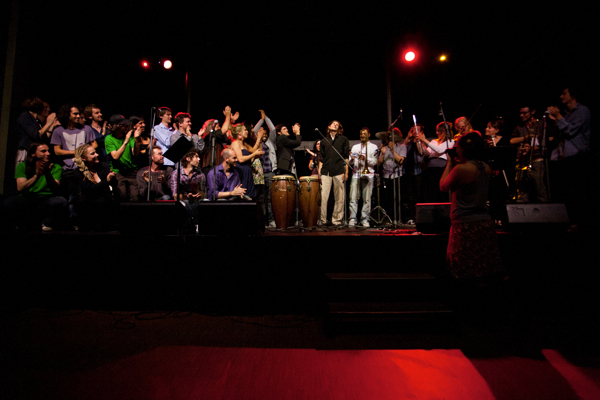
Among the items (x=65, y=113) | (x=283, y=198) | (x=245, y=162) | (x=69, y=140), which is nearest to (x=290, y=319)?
(x=283, y=198)

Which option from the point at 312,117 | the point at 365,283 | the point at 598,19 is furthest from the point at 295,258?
the point at 598,19

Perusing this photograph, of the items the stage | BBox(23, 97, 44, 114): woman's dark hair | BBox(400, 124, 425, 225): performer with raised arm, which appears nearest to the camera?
the stage

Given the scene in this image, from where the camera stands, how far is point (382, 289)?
2895 mm

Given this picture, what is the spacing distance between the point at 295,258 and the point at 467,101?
256 inches

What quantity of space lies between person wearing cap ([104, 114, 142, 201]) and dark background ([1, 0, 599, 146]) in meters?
1.96

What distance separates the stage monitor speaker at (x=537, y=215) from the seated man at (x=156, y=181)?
463 cm

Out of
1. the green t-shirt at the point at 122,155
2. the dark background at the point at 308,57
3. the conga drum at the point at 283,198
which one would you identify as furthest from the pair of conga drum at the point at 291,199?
the dark background at the point at 308,57

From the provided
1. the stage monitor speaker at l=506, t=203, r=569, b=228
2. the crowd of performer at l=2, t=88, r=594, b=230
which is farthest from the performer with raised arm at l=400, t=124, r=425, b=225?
the stage monitor speaker at l=506, t=203, r=569, b=228

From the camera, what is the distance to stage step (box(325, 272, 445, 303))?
2888 mm

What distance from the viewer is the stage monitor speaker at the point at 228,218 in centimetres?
321

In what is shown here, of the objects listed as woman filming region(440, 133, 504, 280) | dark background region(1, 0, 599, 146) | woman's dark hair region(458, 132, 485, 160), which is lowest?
woman filming region(440, 133, 504, 280)

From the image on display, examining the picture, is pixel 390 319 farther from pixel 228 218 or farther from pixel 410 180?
pixel 410 180

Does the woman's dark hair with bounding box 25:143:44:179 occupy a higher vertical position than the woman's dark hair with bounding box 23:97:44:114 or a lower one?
lower

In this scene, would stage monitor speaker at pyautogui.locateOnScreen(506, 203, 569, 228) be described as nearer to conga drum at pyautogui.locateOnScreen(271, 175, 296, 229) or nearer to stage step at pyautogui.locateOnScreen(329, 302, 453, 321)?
stage step at pyautogui.locateOnScreen(329, 302, 453, 321)
